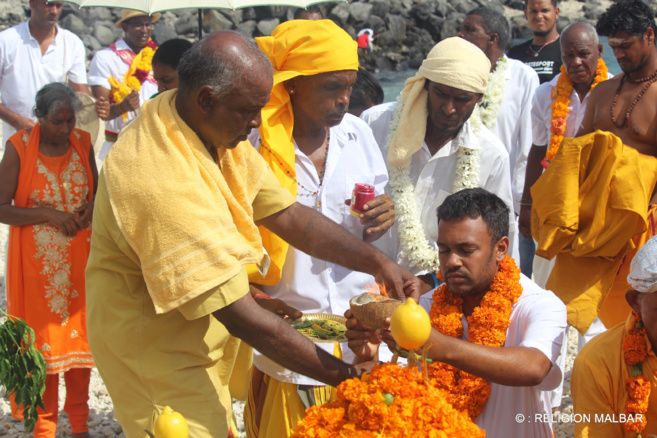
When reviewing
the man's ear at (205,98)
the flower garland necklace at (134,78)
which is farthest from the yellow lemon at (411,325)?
the flower garland necklace at (134,78)

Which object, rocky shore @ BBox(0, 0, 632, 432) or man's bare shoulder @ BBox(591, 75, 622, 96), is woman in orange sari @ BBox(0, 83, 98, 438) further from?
rocky shore @ BBox(0, 0, 632, 432)

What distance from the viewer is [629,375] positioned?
306cm

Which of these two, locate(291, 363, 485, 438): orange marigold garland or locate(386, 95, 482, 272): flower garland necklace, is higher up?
locate(291, 363, 485, 438): orange marigold garland

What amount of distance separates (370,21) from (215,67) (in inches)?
1064

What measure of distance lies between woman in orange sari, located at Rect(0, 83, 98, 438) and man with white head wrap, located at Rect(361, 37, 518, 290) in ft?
7.27

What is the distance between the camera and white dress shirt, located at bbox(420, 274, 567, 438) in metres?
3.09

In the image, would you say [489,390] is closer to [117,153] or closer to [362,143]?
[362,143]

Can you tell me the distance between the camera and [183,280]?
2.40 meters

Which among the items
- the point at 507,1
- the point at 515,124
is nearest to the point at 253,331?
the point at 515,124

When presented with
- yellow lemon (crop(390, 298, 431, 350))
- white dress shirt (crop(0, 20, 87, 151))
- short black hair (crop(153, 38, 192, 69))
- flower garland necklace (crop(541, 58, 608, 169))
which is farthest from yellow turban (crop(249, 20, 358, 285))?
white dress shirt (crop(0, 20, 87, 151))

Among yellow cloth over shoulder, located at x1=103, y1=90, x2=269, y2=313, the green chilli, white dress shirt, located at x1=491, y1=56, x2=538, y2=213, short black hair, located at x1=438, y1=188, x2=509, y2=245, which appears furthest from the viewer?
white dress shirt, located at x1=491, y1=56, x2=538, y2=213

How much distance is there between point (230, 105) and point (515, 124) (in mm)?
3794

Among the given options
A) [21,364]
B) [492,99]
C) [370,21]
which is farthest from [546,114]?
[370,21]

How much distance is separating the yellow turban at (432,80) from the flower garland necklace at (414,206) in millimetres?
96
